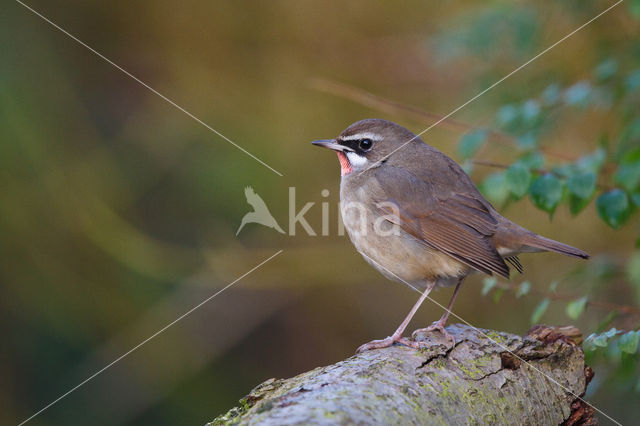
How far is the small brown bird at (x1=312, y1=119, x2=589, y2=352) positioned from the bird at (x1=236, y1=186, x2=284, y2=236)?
2.50 m

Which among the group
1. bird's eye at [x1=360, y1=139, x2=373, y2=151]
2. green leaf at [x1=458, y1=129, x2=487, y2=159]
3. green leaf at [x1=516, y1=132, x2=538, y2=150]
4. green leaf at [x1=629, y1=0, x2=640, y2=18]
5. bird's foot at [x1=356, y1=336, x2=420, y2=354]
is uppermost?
green leaf at [x1=629, y1=0, x2=640, y2=18]

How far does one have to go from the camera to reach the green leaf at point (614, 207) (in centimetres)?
372

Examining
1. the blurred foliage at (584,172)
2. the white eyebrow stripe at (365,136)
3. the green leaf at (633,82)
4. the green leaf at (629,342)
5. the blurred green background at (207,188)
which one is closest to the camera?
the green leaf at (629,342)

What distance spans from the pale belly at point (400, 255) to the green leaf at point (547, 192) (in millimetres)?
865

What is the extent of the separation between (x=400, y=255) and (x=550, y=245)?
0.98 metres

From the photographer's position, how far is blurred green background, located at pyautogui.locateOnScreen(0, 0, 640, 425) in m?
6.63

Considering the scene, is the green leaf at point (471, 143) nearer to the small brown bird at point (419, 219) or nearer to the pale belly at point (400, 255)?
the small brown bird at point (419, 219)

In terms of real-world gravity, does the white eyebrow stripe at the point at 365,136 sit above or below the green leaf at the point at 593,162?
above

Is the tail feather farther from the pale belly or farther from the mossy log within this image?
the mossy log

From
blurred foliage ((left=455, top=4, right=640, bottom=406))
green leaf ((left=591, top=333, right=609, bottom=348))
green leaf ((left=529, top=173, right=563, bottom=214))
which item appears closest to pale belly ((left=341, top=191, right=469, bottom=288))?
blurred foliage ((left=455, top=4, right=640, bottom=406))

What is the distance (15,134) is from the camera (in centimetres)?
654

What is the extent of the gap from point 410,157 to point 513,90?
1.22 m

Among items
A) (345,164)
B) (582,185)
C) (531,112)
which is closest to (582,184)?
(582,185)

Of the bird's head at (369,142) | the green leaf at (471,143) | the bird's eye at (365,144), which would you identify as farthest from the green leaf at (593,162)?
the bird's eye at (365,144)
